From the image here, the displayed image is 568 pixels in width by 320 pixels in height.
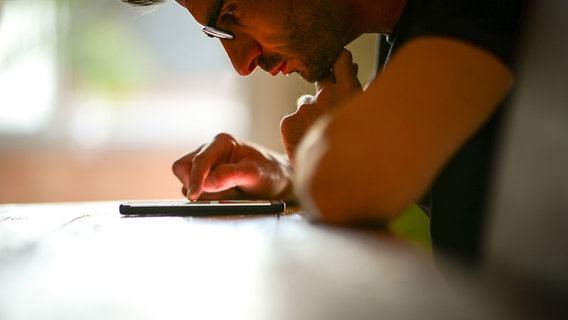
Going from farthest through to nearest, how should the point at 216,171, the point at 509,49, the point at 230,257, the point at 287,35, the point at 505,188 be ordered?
the point at 287,35
the point at 216,171
the point at 505,188
the point at 509,49
the point at 230,257

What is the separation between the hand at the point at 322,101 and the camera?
0.99 meters

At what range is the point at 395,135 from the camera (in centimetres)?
47

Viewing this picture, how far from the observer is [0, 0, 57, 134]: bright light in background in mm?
2234

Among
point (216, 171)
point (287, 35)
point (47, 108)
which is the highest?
point (287, 35)

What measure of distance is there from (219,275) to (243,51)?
2.52ft

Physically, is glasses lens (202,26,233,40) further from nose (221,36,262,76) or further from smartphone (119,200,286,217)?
smartphone (119,200,286,217)

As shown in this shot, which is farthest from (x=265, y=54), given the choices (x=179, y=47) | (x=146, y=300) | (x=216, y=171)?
(x=179, y=47)

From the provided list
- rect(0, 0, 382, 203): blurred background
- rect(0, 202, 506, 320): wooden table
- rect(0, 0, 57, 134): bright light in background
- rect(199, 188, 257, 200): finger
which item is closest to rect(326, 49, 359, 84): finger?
rect(199, 188, 257, 200): finger

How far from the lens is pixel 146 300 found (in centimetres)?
32

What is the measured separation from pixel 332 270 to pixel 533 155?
1.19ft

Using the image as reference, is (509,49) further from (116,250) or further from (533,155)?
(116,250)

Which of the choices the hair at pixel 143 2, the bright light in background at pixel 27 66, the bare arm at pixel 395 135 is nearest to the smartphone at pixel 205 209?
the bare arm at pixel 395 135

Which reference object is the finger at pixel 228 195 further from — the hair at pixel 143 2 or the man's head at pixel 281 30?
the hair at pixel 143 2

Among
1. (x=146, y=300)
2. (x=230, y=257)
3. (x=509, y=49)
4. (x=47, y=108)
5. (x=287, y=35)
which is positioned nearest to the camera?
(x=146, y=300)
